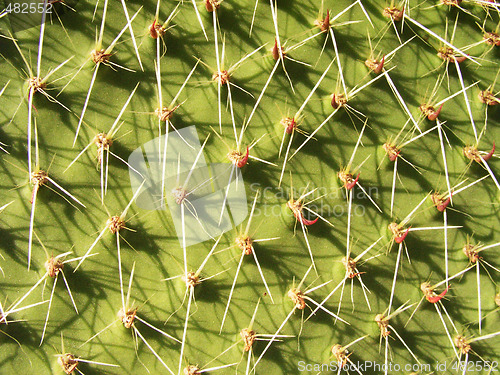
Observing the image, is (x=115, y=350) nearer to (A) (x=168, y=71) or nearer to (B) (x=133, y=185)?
(B) (x=133, y=185)

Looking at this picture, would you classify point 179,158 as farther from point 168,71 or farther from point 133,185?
point 168,71

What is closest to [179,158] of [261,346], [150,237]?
[150,237]

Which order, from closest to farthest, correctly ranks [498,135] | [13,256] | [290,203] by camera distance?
[13,256], [290,203], [498,135]

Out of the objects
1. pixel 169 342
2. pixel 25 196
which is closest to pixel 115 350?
pixel 169 342

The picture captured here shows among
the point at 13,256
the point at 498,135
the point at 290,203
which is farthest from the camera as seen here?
the point at 498,135

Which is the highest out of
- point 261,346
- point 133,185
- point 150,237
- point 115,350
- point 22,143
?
point 22,143

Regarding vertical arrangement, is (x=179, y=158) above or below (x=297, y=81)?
below

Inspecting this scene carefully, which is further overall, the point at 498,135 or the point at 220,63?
the point at 498,135
